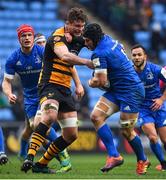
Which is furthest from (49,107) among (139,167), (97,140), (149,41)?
(149,41)

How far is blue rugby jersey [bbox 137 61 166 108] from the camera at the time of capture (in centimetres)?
1378

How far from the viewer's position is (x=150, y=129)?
13805 mm

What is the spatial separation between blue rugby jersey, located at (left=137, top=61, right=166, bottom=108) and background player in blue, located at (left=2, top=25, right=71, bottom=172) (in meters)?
1.82

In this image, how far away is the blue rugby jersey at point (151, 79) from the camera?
1378cm

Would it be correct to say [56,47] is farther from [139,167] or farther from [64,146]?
[139,167]

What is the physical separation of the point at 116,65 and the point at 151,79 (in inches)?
73.2

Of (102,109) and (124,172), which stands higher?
(102,109)

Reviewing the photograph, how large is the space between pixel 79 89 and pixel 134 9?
16106mm

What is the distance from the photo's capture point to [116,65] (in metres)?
12.2

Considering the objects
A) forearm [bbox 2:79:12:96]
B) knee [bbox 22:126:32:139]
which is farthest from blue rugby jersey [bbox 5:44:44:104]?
knee [bbox 22:126:32:139]

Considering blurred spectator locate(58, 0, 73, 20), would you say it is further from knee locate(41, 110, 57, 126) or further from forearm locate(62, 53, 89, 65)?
knee locate(41, 110, 57, 126)

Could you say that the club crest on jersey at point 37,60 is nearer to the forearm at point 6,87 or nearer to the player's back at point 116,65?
the forearm at point 6,87

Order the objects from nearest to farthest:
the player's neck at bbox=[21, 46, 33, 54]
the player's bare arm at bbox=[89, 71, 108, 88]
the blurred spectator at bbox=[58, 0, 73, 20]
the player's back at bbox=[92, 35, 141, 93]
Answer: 1. the player's bare arm at bbox=[89, 71, 108, 88]
2. the player's back at bbox=[92, 35, 141, 93]
3. the player's neck at bbox=[21, 46, 33, 54]
4. the blurred spectator at bbox=[58, 0, 73, 20]

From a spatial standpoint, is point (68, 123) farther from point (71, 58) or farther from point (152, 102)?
point (152, 102)
